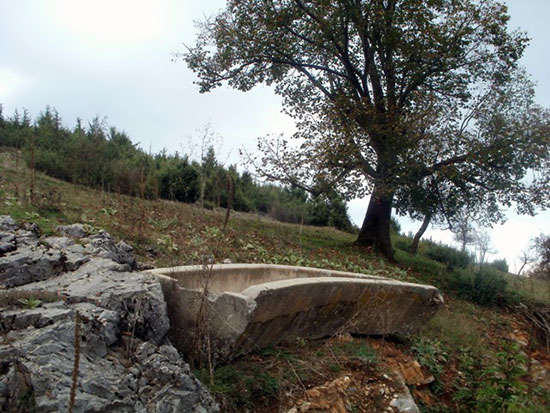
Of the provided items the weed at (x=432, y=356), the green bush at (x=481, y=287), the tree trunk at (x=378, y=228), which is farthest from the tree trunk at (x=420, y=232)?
the weed at (x=432, y=356)

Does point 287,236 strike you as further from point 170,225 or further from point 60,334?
point 60,334

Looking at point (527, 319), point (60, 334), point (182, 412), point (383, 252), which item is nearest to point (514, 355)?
point (182, 412)

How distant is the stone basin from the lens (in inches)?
174

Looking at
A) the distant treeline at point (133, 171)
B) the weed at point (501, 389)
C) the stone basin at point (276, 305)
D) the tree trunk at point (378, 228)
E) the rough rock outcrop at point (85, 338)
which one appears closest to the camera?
the rough rock outcrop at point (85, 338)

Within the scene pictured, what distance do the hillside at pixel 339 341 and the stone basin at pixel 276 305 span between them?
17 centimetres

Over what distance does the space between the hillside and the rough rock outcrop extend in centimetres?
59

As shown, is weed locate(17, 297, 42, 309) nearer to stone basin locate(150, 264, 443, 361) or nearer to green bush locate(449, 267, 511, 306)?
stone basin locate(150, 264, 443, 361)

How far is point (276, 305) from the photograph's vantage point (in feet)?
15.4

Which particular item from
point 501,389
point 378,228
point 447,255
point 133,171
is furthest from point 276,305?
point 447,255

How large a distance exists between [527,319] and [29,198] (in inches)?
408

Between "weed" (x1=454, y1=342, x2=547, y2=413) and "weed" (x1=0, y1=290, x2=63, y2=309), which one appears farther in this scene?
"weed" (x1=454, y1=342, x2=547, y2=413)

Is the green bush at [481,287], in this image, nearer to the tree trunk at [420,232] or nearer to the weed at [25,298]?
the tree trunk at [420,232]

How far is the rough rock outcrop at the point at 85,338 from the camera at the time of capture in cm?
287

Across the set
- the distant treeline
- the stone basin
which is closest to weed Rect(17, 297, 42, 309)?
the stone basin
